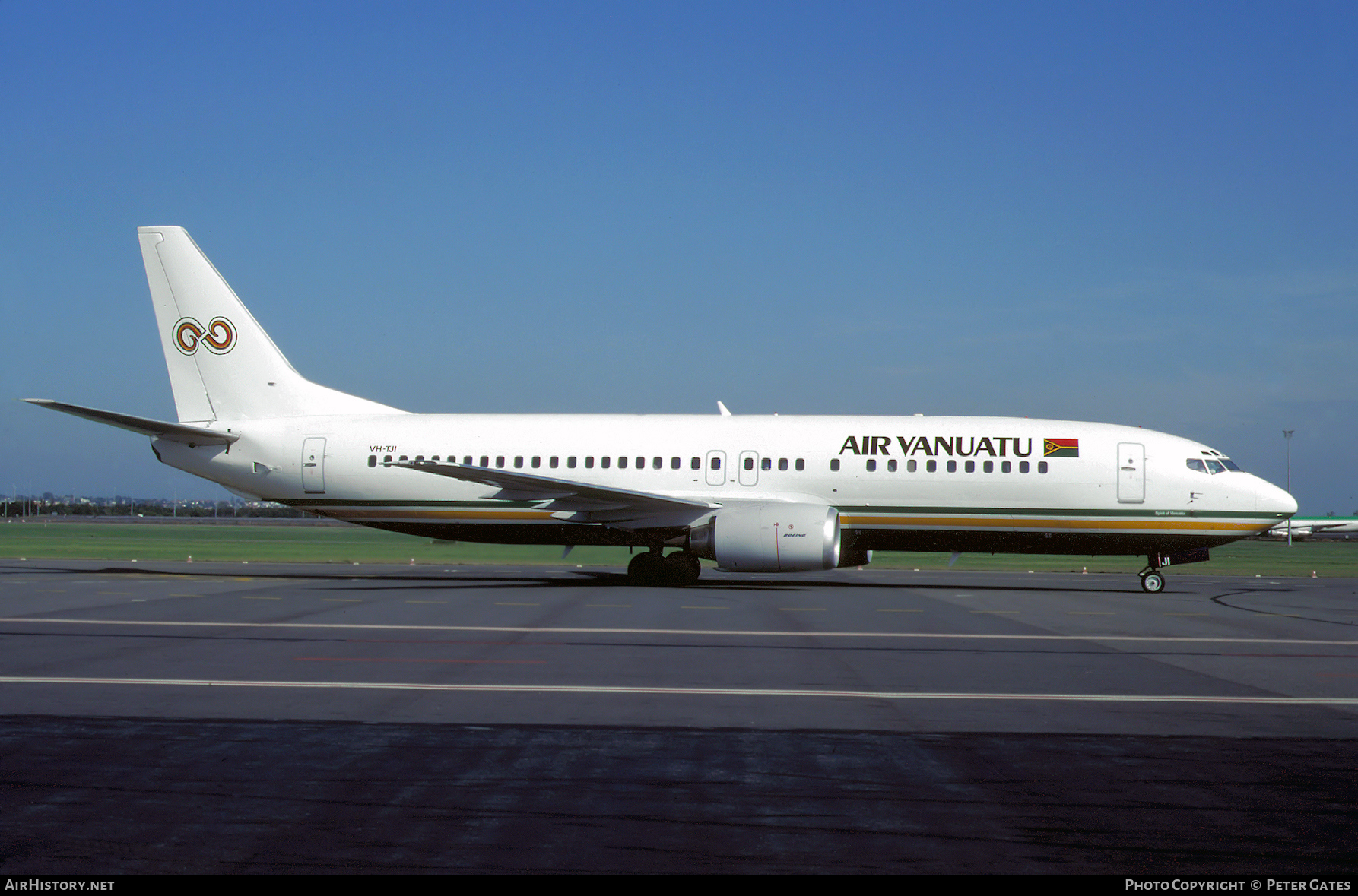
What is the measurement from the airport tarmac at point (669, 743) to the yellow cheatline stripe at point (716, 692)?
0.06 m

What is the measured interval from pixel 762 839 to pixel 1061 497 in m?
21.9

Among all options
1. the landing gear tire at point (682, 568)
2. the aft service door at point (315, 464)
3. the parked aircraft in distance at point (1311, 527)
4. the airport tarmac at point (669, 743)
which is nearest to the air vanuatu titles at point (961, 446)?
the landing gear tire at point (682, 568)

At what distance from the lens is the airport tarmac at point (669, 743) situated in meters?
5.84

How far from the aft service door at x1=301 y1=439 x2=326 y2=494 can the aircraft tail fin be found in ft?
4.83

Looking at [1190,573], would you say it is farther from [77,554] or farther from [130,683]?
[77,554]

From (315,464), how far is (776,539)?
1275 centimetres

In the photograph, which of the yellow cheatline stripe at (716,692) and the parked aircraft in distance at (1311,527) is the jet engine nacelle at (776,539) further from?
the parked aircraft in distance at (1311,527)

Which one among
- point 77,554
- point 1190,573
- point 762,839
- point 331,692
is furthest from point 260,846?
point 77,554

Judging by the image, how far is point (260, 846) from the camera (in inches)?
225

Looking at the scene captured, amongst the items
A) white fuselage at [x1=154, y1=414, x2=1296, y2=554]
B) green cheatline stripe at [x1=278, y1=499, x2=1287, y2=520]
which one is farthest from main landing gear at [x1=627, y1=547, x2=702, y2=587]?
green cheatline stripe at [x1=278, y1=499, x2=1287, y2=520]

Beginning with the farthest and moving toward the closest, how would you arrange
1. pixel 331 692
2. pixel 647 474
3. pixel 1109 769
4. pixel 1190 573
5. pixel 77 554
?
pixel 77 554, pixel 1190 573, pixel 647 474, pixel 331 692, pixel 1109 769

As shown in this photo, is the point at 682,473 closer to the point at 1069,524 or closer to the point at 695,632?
the point at 1069,524

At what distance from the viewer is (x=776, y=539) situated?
2420 centimetres

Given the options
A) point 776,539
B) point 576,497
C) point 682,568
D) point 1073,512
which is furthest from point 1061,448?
point 576,497
